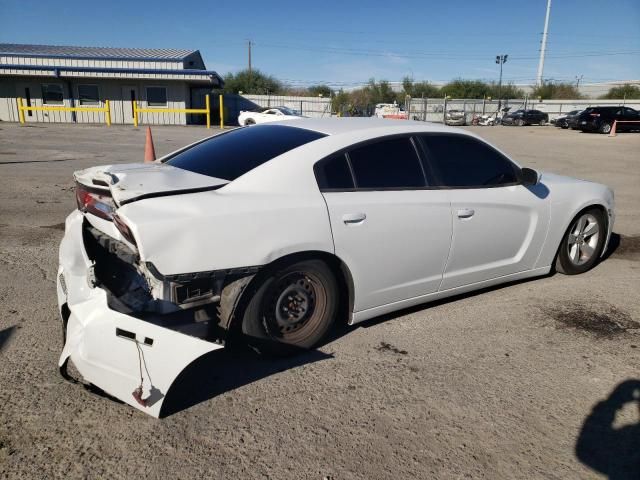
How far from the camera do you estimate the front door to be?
109ft

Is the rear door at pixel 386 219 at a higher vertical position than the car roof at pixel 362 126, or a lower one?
lower

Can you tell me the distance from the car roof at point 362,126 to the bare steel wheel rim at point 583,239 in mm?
1693

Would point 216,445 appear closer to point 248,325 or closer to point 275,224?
point 248,325

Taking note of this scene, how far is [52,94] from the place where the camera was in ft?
108

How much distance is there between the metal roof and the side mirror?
33.9 m

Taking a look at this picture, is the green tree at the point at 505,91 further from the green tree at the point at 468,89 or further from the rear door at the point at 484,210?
the rear door at the point at 484,210

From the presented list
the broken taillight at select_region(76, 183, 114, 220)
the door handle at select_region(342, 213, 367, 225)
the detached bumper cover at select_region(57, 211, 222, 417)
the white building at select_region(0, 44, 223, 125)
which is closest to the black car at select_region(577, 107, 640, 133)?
the white building at select_region(0, 44, 223, 125)

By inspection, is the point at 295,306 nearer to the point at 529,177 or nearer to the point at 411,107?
the point at 529,177

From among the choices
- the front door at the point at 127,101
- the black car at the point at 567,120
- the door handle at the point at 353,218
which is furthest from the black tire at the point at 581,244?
the front door at the point at 127,101

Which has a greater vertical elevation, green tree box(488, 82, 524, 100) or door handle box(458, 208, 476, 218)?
green tree box(488, 82, 524, 100)

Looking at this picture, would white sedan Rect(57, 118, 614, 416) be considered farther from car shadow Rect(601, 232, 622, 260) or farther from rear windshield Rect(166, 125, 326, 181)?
car shadow Rect(601, 232, 622, 260)

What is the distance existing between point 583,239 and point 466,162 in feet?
6.18

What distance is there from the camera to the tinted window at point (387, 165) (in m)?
3.42

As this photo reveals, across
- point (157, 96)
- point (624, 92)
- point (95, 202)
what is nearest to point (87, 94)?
point (157, 96)
